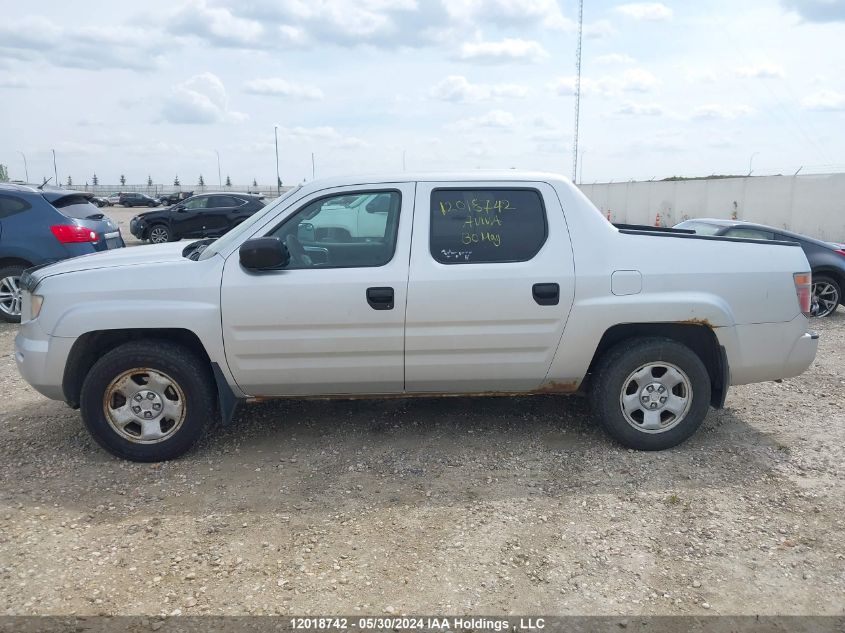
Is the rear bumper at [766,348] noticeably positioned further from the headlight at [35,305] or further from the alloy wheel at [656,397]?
the headlight at [35,305]

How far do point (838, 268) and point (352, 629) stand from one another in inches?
366

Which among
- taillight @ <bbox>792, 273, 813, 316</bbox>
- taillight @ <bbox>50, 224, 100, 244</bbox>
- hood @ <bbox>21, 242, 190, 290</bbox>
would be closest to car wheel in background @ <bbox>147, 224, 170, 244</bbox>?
taillight @ <bbox>50, 224, 100, 244</bbox>

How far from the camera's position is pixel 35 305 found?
444cm

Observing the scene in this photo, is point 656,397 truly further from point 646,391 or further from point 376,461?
point 376,461

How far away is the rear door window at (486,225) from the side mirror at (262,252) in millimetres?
956

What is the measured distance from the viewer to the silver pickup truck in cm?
429

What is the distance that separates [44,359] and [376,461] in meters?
2.20

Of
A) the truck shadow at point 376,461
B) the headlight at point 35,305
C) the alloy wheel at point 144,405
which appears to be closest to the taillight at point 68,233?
the truck shadow at point 376,461

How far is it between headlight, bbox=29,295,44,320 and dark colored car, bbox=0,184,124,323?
445 centimetres

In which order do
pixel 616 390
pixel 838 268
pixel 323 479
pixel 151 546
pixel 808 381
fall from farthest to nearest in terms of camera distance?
1. pixel 838 268
2. pixel 808 381
3. pixel 616 390
4. pixel 323 479
5. pixel 151 546

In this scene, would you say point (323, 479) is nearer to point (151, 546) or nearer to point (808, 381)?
point (151, 546)

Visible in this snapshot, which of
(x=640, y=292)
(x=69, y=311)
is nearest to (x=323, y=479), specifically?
(x=69, y=311)

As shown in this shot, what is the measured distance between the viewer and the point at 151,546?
11.5ft

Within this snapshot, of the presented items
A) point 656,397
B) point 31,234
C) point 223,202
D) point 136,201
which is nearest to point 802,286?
point 656,397
